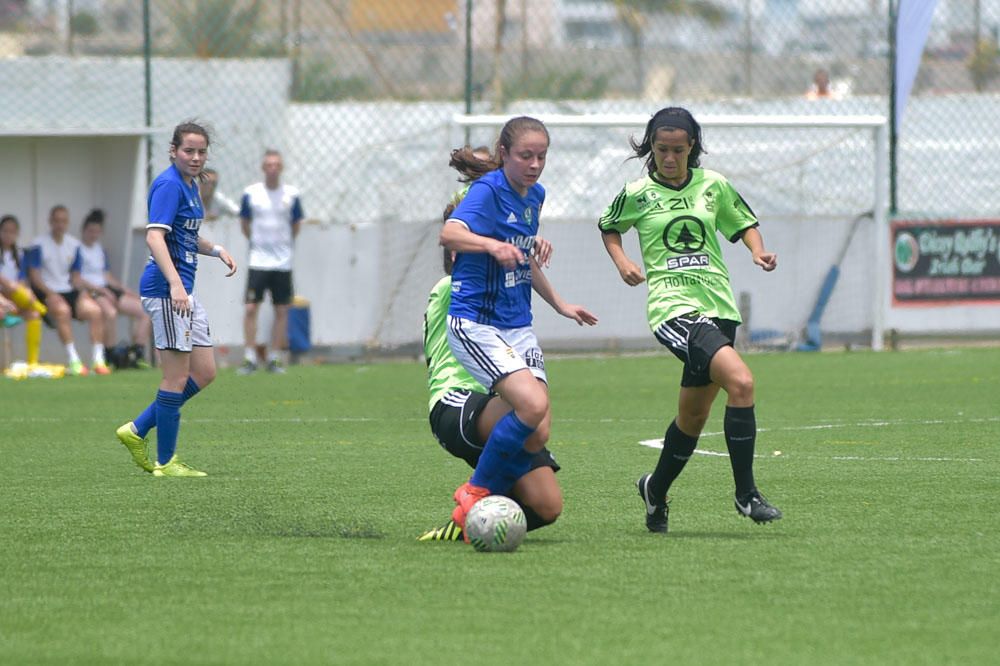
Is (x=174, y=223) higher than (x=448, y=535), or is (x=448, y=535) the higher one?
(x=174, y=223)

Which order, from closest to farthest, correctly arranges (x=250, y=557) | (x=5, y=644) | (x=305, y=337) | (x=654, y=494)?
1. (x=5, y=644)
2. (x=250, y=557)
3. (x=654, y=494)
4. (x=305, y=337)

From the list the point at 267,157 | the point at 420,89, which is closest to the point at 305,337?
the point at 267,157

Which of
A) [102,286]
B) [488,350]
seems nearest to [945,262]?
[102,286]

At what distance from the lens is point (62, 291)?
54.9ft

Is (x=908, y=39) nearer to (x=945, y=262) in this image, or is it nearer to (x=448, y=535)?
(x=945, y=262)

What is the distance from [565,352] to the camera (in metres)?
17.9

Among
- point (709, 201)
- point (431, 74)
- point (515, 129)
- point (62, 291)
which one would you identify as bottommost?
point (62, 291)

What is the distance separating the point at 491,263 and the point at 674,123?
106 centimetres

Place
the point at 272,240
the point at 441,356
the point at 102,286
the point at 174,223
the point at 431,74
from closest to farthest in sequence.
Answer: the point at 441,356, the point at 174,223, the point at 272,240, the point at 102,286, the point at 431,74

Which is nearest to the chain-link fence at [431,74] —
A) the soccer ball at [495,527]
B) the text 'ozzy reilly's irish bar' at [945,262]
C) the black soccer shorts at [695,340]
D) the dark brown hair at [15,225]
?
the text 'ozzy reilly's irish bar' at [945,262]

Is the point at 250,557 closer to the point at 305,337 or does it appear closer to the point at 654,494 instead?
the point at 654,494

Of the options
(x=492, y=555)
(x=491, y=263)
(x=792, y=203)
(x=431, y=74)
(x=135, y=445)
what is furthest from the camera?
(x=431, y=74)

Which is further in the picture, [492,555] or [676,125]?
[676,125]

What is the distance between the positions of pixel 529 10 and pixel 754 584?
20.2 m
